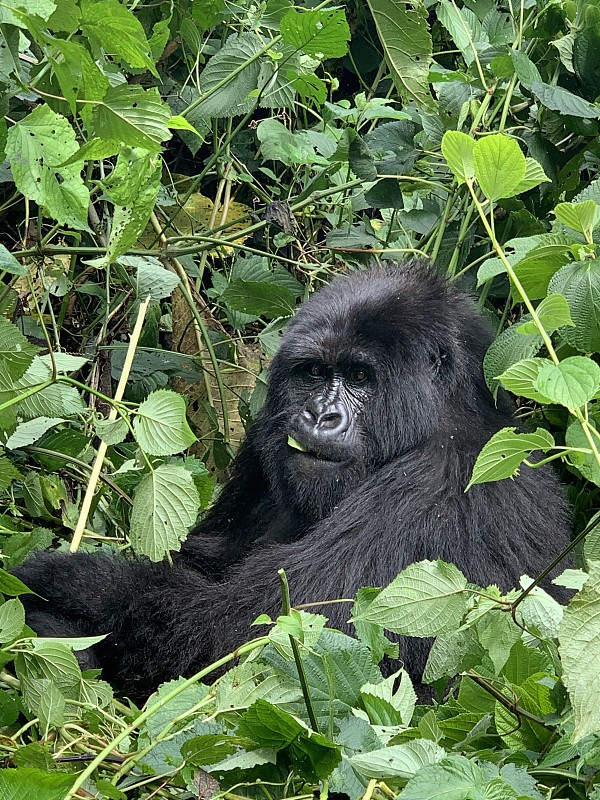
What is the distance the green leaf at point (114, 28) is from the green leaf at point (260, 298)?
2.48m

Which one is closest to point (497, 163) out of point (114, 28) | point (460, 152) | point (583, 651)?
point (460, 152)

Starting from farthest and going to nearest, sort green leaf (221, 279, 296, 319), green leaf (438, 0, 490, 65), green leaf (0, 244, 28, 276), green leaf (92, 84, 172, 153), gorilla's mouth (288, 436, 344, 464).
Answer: green leaf (221, 279, 296, 319) < green leaf (438, 0, 490, 65) < gorilla's mouth (288, 436, 344, 464) < green leaf (0, 244, 28, 276) < green leaf (92, 84, 172, 153)

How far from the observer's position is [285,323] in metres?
4.75

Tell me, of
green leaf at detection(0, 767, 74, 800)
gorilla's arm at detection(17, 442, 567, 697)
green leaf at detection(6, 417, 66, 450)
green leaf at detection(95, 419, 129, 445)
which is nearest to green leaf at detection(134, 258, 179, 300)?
green leaf at detection(6, 417, 66, 450)

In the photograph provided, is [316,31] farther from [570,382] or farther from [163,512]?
[570,382]

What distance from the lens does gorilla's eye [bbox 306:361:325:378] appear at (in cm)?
408

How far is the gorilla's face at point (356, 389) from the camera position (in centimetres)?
385

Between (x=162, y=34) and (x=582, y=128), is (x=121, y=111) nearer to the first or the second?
(x=162, y=34)

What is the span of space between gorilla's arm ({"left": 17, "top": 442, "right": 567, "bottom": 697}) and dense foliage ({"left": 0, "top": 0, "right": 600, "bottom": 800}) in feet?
0.91

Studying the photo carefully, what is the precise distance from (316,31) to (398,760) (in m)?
2.96

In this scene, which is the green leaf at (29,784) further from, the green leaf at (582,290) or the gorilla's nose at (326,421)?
the gorilla's nose at (326,421)

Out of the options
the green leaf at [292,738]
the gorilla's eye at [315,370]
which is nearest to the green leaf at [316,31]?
the gorilla's eye at [315,370]

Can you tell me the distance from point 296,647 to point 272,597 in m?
1.67

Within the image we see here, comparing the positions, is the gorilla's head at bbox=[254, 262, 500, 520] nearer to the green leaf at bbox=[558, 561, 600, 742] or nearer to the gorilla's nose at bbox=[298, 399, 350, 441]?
the gorilla's nose at bbox=[298, 399, 350, 441]
